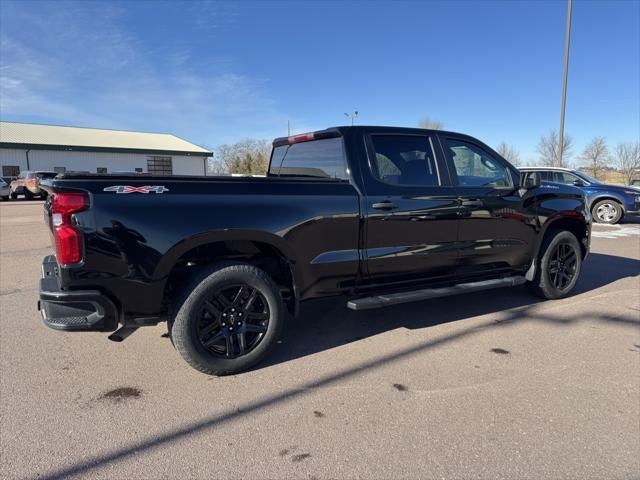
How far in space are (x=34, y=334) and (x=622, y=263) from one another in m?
8.75

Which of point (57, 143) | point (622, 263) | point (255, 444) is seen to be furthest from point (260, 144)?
point (255, 444)

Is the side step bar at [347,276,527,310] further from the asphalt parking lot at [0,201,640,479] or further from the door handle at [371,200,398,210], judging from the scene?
the door handle at [371,200,398,210]

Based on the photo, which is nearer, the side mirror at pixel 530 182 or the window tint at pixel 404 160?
the window tint at pixel 404 160

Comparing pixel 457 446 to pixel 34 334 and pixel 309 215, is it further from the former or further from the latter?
pixel 34 334

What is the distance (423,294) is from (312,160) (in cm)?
168

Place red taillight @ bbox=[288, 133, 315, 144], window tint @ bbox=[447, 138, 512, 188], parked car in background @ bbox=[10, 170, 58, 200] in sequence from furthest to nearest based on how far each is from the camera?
parked car in background @ bbox=[10, 170, 58, 200] → window tint @ bbox=[447, 138, 512, 188] → red taillight @ bbox=[288, 133, 315, 144]

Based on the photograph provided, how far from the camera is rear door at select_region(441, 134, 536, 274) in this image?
472 centimetres

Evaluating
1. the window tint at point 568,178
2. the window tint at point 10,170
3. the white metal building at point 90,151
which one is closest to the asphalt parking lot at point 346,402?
the window tint at point 568,178

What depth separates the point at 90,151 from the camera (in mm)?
40344

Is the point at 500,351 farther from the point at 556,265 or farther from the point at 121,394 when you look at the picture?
the point at 121,394

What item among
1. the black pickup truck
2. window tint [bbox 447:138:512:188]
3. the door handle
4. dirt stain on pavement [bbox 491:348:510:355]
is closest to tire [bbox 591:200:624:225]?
the black pickup truck

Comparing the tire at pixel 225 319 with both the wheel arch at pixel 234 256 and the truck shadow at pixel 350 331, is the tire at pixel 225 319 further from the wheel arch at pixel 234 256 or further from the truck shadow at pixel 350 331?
the truck shadow at pixel 350 331

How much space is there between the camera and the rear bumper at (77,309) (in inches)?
122

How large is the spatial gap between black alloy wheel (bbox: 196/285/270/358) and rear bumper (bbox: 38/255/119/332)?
0.63 meters
